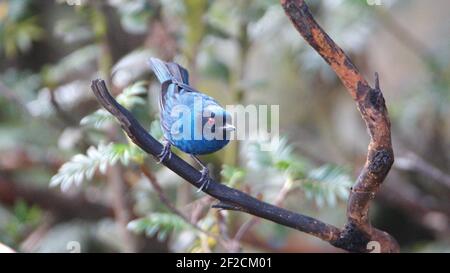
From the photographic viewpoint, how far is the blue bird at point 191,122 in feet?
3.28

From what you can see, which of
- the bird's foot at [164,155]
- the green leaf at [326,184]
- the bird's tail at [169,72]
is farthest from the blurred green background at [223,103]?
the bird's foot at [164,155]

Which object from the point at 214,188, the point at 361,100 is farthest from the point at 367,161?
the point at 214,188

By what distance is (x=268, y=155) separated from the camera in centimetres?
153

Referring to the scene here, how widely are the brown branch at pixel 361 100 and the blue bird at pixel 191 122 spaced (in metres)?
0.18

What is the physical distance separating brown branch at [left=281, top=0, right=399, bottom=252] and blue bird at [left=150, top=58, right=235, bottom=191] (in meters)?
0.18

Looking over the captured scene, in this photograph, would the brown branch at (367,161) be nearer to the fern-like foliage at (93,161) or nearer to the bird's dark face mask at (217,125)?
the bird's dark face mask at (217,125)

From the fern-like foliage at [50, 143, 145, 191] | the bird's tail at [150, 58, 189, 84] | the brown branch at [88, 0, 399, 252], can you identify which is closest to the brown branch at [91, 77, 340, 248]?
the brown branch at [88, 0, 399, 252]

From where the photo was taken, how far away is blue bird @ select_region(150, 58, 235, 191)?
3.28 feet

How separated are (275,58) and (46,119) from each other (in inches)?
47.7

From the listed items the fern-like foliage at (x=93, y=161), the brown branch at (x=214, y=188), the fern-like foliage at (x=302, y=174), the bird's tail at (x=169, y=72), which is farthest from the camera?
the fern-like foliage at (x=302, y=174)

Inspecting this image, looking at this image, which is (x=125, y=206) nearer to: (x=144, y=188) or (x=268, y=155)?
(x=144, y=188)

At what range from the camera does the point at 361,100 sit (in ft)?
3.30

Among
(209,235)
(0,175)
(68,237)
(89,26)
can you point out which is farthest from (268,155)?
(0,175)

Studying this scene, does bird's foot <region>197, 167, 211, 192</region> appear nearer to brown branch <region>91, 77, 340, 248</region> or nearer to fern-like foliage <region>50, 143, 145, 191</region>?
brown branch <region>91, 77, 340, 248</region>
